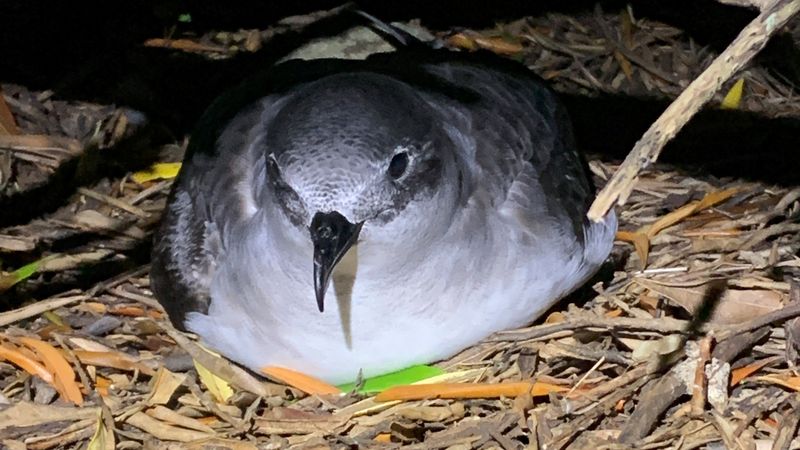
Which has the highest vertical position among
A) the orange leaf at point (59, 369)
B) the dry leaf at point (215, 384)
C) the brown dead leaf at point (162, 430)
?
the orange leaf at point (59, 369)

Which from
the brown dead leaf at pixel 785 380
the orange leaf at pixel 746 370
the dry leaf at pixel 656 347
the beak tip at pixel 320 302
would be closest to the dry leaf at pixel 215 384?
the beak tip at pixel 320 302

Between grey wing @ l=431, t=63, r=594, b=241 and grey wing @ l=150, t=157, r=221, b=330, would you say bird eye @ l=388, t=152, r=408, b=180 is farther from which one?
grey wing @ l=150, t=157, r=221, b=330

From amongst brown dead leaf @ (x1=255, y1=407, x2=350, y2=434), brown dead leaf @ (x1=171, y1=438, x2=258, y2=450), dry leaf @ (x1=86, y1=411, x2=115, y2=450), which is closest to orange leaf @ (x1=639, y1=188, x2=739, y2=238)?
brown dead leaf @ (x1=255, y1=407, x2=350, y2=434)

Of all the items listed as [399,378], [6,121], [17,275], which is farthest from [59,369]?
Answer: [6,121]

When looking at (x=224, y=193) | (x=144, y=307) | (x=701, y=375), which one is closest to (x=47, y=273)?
(x=144, y=307)

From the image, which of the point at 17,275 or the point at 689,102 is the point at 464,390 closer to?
the point at 689,102

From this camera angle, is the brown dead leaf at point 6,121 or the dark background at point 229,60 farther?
the brown dead leaf at point 6,121

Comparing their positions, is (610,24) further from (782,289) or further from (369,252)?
(369,252)

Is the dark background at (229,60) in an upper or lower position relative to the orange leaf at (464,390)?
upper

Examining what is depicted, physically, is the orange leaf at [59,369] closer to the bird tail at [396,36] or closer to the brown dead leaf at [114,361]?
the brown dead leaf at [114,361]
